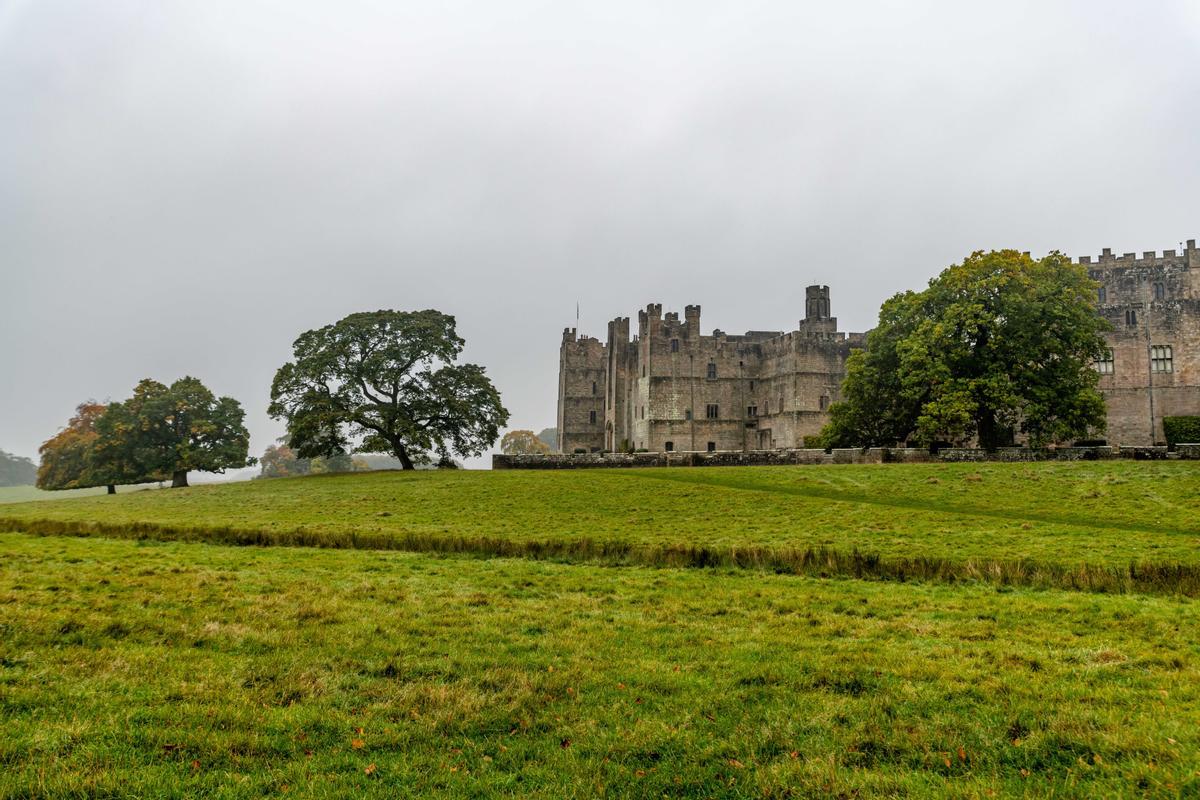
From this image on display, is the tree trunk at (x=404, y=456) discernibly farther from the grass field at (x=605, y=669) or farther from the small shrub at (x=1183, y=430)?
the small shrub at (x=1183, y=430)

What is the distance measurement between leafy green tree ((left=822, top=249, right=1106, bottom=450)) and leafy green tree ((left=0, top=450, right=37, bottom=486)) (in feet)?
600

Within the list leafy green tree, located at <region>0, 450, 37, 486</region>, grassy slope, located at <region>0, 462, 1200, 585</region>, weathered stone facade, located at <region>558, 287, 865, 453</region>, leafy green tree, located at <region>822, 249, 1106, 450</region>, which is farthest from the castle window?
leafy green tree, located at <region>0, 450, 37, 486</region>

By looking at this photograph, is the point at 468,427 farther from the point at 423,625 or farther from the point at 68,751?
the point at 68,751

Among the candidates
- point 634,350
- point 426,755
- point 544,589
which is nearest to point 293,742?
point 426,755

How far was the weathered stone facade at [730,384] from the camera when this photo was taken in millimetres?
76688

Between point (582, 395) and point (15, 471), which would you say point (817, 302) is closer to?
point (582, 395)

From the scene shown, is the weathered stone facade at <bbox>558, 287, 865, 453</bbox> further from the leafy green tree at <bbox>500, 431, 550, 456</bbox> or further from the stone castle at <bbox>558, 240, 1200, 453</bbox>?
the leafy green tree at <bbox>500, 431, 550, 456</bbox>

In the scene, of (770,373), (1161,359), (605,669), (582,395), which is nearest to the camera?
(605,669)

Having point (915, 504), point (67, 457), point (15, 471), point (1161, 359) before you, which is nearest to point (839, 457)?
point (915, 504)

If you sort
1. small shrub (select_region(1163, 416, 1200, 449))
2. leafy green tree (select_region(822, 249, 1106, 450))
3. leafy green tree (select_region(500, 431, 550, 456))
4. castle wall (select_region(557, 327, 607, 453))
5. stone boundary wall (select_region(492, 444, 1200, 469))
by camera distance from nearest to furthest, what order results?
stone boundary wall (select_region(492, 444, 1200, 469)) → leafy green tree (select_region(822, 249, 1106, 450)) → small shrub (select_region(1163, 416, 1200, 449)) → castle wall (select_region(557, 327, 607, 453)) → leafy green tree (select_region(500, 431, 550, 456))

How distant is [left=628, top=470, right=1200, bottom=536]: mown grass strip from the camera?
23.5m

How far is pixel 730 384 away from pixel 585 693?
2919 inches

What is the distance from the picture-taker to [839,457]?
47.1 m

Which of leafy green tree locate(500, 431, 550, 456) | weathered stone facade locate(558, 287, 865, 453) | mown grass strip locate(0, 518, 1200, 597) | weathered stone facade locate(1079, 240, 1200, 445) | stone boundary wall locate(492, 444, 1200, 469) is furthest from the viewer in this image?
leafy green tree locate(500, 431, 550, 456)
